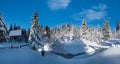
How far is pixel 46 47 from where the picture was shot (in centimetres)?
4353

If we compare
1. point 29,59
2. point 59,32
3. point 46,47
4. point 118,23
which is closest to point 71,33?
point 59,32

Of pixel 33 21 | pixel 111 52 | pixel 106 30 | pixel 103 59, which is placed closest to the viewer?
pixel 103 59

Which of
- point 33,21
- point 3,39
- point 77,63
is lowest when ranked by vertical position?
point 77,63

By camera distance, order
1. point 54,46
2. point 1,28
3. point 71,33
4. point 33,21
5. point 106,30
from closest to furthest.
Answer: point 54,46
point 1,28
point 33,21
point 106,30
point 71,33

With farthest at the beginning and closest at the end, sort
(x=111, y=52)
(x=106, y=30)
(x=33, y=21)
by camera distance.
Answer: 1. (x=106, y=30)
2. (x=33, y=21)
3. (x=111, y=52)

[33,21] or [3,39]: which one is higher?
[33,21]

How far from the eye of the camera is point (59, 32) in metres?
156

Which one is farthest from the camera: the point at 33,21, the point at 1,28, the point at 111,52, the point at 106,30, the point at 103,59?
the point at 106,30

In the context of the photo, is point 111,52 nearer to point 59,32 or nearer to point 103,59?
point 103,59

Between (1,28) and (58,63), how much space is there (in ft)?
106

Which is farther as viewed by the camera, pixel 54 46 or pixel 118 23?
pixel 118 23

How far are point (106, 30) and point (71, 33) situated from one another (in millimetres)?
48773

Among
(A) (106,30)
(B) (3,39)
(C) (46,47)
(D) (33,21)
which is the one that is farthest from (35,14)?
(A) (106,30)

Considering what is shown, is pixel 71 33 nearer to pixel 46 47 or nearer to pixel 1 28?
pixel 1 28
